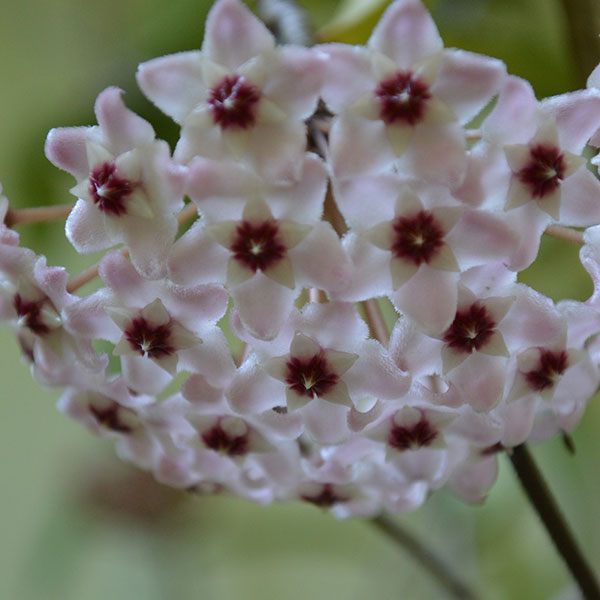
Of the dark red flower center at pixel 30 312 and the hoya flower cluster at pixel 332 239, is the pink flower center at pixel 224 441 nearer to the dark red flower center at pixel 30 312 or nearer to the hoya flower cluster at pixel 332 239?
the hoya flower cluster at pixel 332 239

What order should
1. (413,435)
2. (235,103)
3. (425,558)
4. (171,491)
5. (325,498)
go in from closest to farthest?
(235,103)
(413,435)
(325,498)
(425,558)
(171,491)

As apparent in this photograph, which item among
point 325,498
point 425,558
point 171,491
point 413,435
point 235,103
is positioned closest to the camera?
point 235,103

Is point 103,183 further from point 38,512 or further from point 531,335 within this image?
point 38,512

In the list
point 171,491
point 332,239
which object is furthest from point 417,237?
point 171,491

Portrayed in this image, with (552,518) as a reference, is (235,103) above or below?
above

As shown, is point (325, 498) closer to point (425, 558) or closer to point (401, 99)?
point (425, 558)

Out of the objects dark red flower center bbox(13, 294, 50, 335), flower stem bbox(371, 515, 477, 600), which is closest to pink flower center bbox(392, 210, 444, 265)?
dark red flower center bbox(13, 294, 50, 335)

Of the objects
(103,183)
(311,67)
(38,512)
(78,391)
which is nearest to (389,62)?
(311,67)
